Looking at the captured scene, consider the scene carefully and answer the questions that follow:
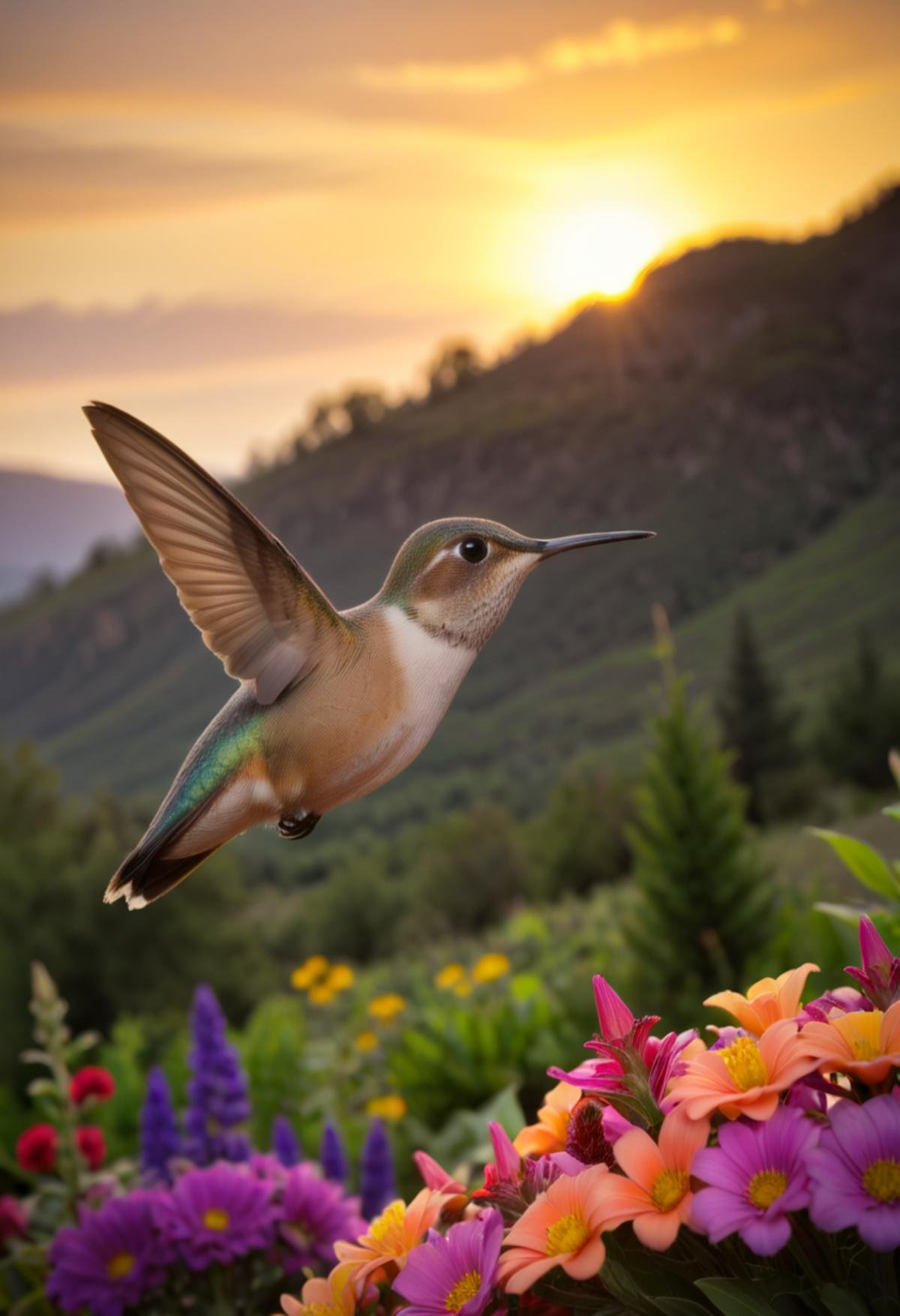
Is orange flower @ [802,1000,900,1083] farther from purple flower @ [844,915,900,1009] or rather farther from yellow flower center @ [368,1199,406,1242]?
yellow flower center @ [368,1199,406,1242]

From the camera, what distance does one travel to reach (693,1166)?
704mm

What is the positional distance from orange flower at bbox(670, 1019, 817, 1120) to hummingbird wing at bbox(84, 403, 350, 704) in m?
0.37

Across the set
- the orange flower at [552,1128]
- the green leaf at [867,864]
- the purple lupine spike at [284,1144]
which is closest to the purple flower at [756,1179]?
the orange flower at [552,1128]

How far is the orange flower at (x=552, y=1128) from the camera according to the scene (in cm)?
93

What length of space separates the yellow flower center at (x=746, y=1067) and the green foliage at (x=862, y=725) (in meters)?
13.2

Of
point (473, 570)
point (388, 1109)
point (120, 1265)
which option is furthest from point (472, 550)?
point (388, 1109)

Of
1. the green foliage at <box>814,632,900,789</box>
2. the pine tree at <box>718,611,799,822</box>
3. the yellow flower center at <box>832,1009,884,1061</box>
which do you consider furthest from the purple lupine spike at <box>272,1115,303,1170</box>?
the pine tree at <box>718,611,799,822</box>

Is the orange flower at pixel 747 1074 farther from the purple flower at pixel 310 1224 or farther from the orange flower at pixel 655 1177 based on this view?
the purple flower at pixel 310 1224

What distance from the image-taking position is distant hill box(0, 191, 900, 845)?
717 inches

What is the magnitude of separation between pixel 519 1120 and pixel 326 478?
20851mm

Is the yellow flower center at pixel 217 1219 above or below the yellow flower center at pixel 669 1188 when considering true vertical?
below

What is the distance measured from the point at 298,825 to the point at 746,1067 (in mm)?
342

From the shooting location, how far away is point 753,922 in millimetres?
3926

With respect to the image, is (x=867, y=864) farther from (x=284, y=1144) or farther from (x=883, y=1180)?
(x=284, y=1144)
